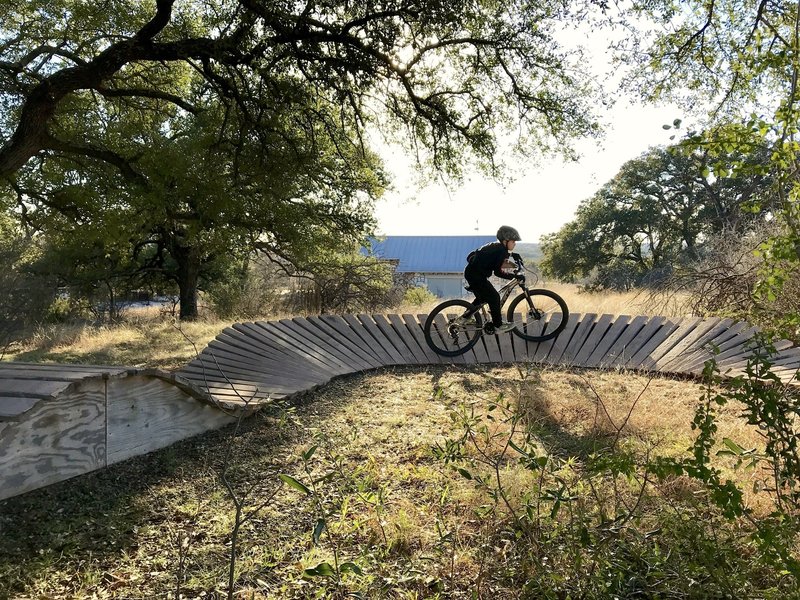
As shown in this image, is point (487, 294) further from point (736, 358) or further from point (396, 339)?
point (736, 358)

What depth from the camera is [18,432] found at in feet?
10.2

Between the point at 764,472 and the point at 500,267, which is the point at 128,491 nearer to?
the point at 764,472

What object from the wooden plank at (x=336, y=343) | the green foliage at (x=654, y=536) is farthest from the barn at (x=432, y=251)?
the green foliage at (x=654, y=536)

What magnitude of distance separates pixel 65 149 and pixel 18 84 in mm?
1085

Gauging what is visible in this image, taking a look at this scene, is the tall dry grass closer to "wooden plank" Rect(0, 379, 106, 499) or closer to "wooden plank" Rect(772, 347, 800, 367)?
"wooden plank" Rect(772, 347, 800, 367)

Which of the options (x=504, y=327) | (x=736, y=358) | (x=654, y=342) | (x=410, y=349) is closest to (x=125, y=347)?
(x=410, y=349)

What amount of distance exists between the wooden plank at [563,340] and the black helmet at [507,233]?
1.67 meters

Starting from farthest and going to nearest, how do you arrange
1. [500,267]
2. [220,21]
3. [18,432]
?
1. [220,21]
2. [500,267]
3. [18,432]

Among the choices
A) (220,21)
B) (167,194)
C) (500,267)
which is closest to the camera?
(500,267)

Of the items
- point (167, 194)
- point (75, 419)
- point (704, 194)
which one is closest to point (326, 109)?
point (167, 194)

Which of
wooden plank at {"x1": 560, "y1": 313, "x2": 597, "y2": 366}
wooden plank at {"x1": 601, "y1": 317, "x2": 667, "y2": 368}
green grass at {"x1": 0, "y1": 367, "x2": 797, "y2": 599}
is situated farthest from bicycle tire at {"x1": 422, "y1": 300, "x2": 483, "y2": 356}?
green grass at {"x1": 0, "y1": 367, "x2": 797, "y2": 599}

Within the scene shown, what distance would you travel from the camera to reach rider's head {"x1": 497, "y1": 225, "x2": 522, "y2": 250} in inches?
272

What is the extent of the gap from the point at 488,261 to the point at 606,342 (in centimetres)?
203

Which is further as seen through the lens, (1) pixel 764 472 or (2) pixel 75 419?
(2) pixel 75 419
